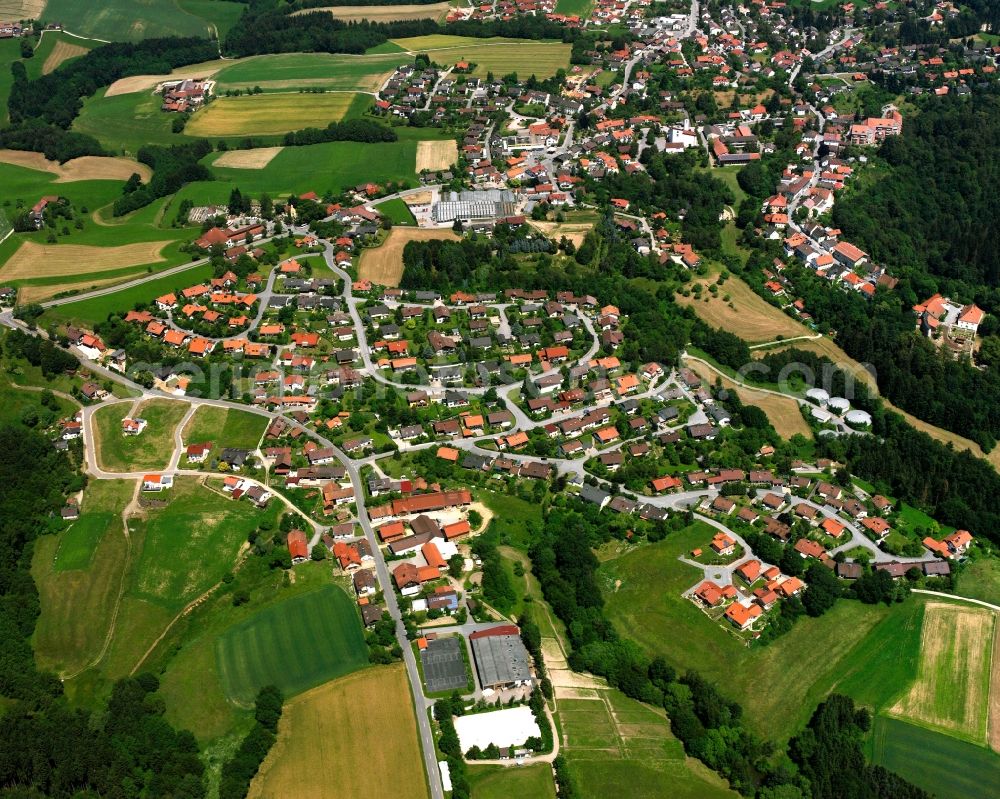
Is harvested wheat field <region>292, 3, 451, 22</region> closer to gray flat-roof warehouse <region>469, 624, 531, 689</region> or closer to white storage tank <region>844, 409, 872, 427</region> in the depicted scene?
white storage tank <region>844, 409, 872, 427</region>

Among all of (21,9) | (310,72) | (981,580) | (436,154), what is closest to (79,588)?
(981,580)

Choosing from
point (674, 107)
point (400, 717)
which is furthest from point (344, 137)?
point (400, 717)

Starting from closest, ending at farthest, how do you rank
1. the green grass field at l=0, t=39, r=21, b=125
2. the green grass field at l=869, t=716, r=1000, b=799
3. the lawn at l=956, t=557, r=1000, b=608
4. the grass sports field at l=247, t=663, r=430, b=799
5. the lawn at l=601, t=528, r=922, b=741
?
the grass sports field at l=247, t=663, r=430, b=799 < the green grass field at l=869, t=716, r=1000, b=799 < the lawn at l=601, t=528, r=922, b=741 < the lawn at l=956, t=557, r=1000, b=608 < the green grass field at l=0, t=39, r=21, b=125

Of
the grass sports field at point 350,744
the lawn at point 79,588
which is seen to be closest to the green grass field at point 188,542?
the lawn at point 79,588

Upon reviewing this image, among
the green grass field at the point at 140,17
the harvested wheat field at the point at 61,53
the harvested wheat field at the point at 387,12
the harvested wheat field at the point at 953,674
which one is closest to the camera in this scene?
the harvested wheat field at the point at 953,674

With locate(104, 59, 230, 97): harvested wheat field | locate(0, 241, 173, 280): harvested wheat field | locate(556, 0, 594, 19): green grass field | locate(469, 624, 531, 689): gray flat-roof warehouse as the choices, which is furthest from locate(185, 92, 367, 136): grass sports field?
locate(469, 624, 531, 689): gray flat-roof warehouse

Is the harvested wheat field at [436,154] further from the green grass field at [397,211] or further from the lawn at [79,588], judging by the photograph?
the lawn at [79,588]
